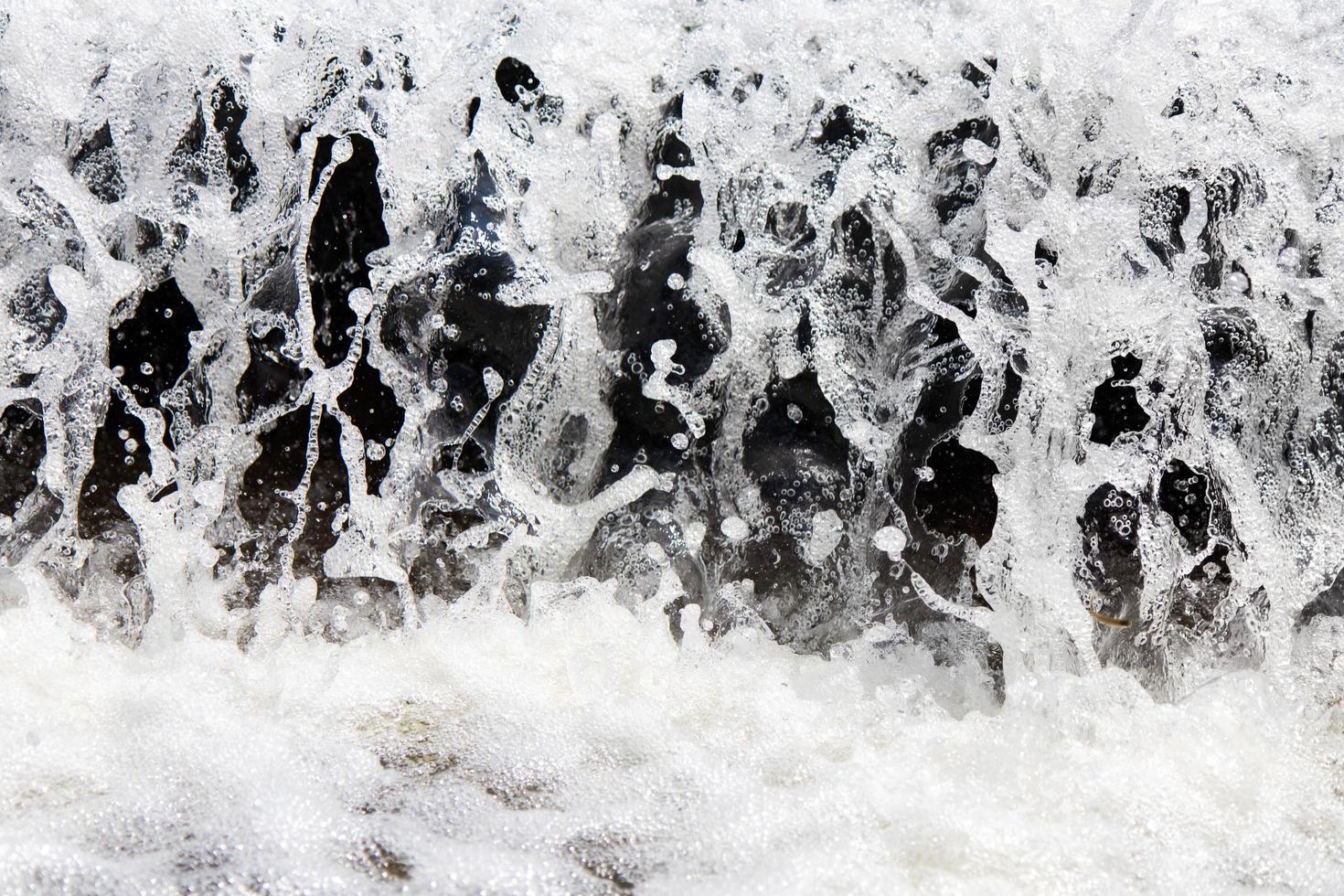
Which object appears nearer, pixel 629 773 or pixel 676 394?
pixel 629 773

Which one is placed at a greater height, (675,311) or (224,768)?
(675,311)

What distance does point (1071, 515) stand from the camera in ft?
6.57

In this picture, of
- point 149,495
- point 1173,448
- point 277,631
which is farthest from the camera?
point 149,495

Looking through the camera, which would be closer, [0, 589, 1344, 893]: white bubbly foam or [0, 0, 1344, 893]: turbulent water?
[0, 589, 1344, 893]: white bubbly foam

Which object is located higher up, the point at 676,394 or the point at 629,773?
the point at 676,394

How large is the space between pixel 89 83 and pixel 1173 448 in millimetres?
2051

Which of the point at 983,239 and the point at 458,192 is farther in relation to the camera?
the point at 458,192

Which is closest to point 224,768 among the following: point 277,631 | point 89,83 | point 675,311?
point 277,631

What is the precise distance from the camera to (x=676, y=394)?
2.16 meters

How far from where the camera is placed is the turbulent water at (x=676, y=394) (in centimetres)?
180

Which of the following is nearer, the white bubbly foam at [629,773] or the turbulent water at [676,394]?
the white bubbly foam at [629,773]

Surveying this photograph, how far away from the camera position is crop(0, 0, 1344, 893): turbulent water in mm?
1805

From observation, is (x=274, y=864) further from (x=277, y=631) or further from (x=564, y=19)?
(x=564, y=19)

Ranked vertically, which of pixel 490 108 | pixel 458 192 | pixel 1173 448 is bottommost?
pixel 1173 448
